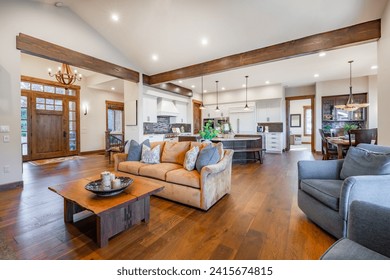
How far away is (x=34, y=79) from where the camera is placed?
247 inches

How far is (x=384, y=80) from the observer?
3.09 meters

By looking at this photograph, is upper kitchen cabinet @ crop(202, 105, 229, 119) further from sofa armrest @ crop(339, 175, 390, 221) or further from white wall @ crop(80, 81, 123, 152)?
sofa armrest @ crop(339, 175, 390, 221)

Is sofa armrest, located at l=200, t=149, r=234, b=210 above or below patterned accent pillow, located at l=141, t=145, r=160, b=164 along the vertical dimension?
below

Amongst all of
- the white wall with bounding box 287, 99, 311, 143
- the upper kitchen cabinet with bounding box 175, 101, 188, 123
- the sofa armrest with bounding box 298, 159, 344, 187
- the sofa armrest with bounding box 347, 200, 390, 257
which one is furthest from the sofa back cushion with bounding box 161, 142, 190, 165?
the white wall with bounding box 287, 99, 311, 143

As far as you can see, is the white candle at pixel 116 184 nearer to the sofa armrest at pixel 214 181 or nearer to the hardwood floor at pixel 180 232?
the hardwood floor at pixel 180 232

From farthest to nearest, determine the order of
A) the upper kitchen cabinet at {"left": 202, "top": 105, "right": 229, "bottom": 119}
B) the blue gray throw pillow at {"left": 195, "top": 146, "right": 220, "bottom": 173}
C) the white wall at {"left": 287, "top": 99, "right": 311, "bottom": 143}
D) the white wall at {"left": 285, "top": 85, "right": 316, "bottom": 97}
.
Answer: the white wall at {"left": 287, "top": 99, "right": 311, "bottom": 143} < the upper kitchen cabinet at {"left": 202, "top": 105, "right": 229, "bottom": 119} < the white wall at {"left": 285, "top": 85, "right": 316, "bottom": 97} < the blue gray throw pillow at {"left": 195, "top": 146, "right": 220, "bottom": 173}

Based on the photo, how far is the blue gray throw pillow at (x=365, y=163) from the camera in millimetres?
1694

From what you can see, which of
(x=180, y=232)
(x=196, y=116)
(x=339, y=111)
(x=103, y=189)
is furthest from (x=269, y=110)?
(x=103, y=189)

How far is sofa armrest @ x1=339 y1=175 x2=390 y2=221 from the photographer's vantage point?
1.53m

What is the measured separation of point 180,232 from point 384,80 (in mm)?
4134

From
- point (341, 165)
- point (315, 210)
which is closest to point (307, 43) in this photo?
Result: point (341, 165)

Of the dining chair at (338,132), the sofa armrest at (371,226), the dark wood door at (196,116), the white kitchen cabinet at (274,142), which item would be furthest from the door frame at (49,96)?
the dining chair at (338,132)

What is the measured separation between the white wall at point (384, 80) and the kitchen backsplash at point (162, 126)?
6.05 meters

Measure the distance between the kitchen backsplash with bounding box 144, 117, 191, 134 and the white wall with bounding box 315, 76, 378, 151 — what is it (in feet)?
18.3
